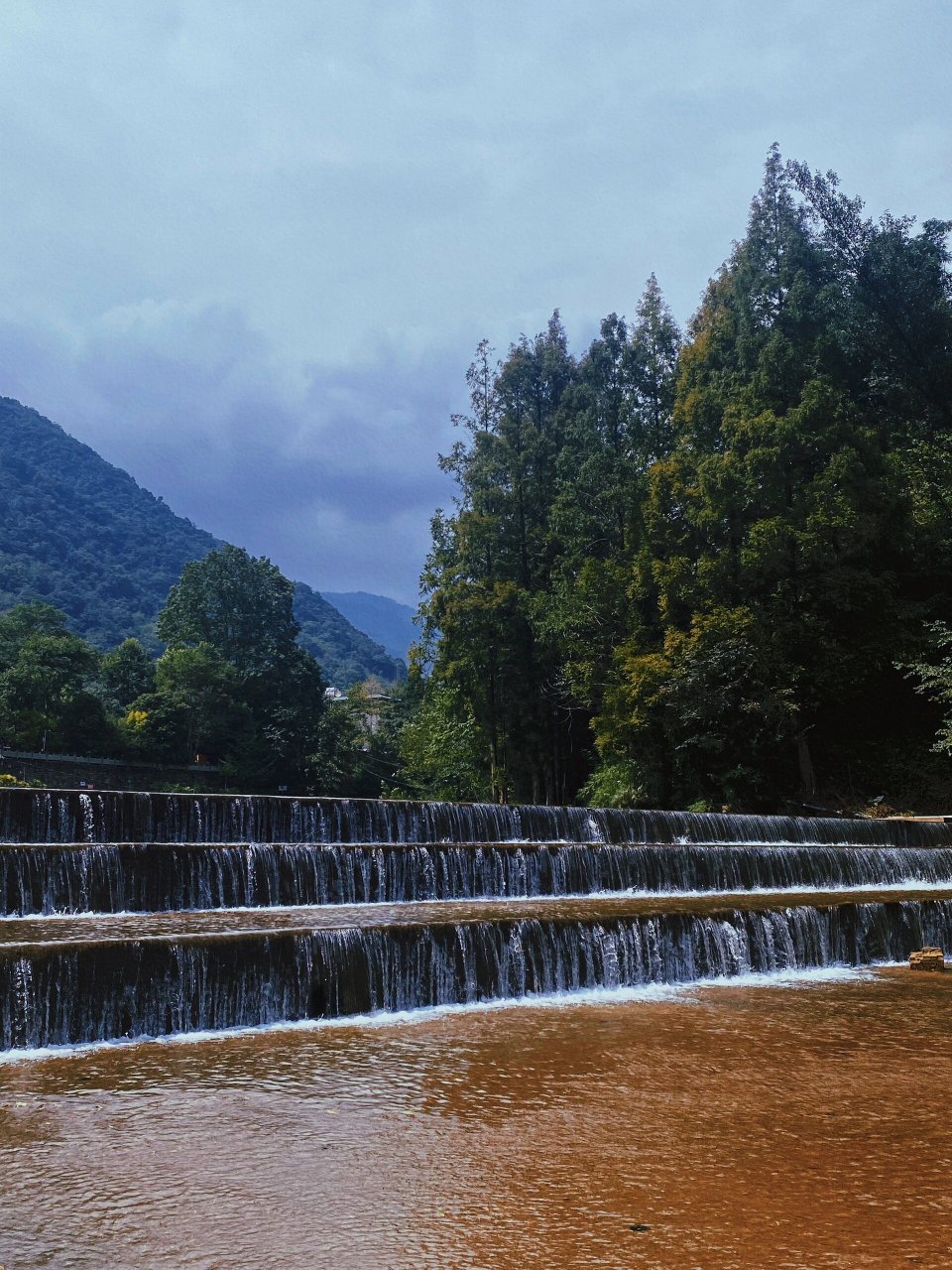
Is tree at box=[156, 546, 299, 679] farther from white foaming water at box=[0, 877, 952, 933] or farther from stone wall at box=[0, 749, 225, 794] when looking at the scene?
white foaming water at box=[0, 877, 952, 933]

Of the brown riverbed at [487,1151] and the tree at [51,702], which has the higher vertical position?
the tree at [51,702]

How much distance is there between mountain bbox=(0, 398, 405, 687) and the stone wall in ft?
269

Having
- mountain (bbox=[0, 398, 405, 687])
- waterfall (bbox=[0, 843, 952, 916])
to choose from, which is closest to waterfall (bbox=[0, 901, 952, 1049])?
waterfall (bbox=[0, 843, 952, 916])

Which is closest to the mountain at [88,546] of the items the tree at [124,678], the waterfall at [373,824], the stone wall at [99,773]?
the tree at [124,678]

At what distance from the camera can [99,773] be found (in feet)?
143

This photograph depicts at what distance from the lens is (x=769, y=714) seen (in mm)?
22688

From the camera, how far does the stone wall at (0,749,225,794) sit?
39531 millimetres

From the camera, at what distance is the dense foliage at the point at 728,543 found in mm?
23500

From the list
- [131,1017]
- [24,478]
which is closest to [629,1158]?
[131,1017]

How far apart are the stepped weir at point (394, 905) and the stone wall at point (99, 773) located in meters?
25.2

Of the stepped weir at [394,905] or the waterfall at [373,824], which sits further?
the waterfall at [373,824]

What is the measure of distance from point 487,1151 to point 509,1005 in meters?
3.89

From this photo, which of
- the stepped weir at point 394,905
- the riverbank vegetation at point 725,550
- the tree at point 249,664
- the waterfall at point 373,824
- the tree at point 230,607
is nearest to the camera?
the stepped weir at point 394,905

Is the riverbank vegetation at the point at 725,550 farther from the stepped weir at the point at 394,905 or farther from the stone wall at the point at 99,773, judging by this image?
the stone wall at the point at 99,773
